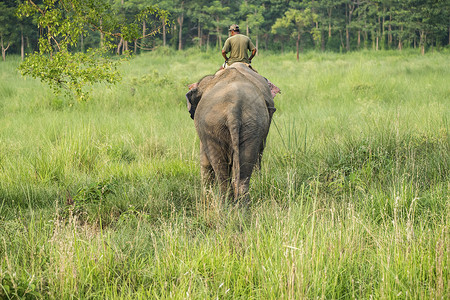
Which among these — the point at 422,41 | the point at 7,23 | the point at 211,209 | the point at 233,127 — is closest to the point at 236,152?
the point at 233,127

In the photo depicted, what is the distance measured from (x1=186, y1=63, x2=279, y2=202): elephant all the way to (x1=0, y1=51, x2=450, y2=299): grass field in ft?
0.92

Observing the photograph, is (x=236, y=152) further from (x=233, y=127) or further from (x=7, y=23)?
(x=7, y=23)

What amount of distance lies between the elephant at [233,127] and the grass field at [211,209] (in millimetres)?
279

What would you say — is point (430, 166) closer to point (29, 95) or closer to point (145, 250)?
point (145, 250)

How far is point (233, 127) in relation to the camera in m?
4.27

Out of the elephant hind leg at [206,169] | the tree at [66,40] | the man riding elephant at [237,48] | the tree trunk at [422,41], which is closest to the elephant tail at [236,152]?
the elephant hind leg at [206,169]

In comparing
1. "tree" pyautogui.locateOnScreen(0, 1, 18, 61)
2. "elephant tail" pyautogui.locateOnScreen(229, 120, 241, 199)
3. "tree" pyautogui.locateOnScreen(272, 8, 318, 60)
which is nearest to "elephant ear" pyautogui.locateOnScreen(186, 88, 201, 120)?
"elephant tail" pyautogui.locateOnScreen(229, 120, 241, 199)

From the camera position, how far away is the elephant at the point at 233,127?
435 cm

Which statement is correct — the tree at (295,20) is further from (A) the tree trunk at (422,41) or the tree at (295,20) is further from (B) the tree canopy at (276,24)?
(A) the tree trunk at (422,41)

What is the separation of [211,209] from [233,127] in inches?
34.3

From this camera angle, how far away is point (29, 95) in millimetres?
13211

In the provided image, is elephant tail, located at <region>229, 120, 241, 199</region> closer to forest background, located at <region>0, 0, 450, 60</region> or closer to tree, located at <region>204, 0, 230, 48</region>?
forest background, located at <region>0, 0, 450, 60</region>

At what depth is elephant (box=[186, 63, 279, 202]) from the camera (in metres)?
4.35

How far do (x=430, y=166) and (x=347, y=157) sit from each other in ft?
3.27
